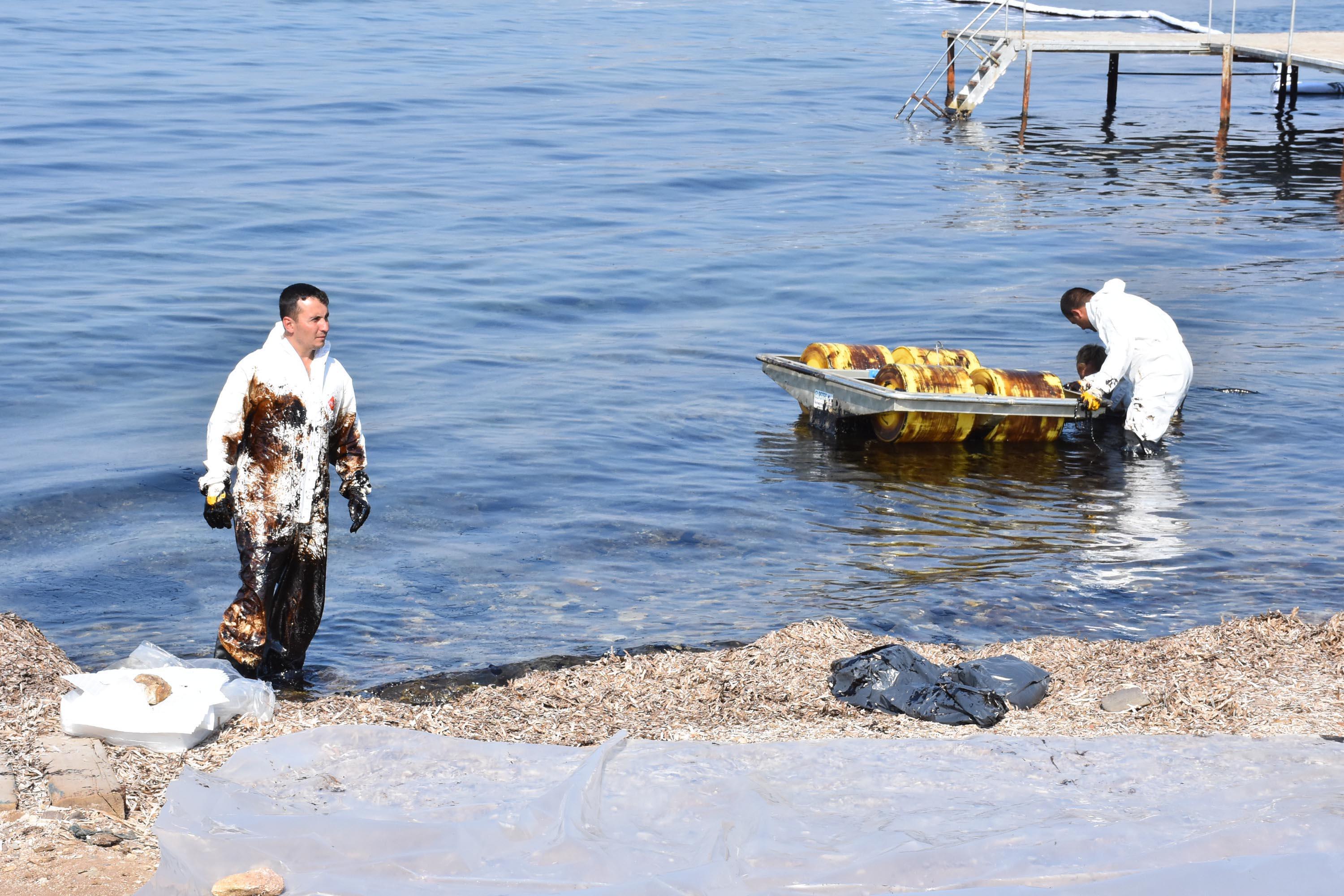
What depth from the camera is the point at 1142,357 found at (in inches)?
476

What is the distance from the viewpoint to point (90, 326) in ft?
54.8

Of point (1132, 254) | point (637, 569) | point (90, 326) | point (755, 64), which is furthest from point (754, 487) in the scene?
point (755, 64)

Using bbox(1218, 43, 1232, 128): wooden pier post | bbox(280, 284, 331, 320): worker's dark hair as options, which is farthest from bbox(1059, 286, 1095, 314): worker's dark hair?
bbox(1218, 43, 1232, 128): wooden pier post

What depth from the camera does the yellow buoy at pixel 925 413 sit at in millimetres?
12320

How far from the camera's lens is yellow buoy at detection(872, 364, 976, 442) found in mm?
12320

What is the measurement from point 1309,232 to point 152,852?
896 inches

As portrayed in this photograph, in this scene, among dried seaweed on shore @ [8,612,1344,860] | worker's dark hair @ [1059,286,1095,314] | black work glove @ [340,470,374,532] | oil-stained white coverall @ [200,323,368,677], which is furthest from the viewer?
worker's dark hair @ [1059,286,1095,314]

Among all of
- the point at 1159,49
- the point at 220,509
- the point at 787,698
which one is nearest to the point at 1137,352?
the point at 787,698

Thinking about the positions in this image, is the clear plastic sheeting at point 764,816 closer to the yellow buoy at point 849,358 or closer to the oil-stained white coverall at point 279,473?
the oil-stained white coverall at point 279,473

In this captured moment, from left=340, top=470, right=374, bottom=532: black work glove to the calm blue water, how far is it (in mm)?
971

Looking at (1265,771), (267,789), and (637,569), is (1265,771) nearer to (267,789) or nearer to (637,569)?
(267,789)

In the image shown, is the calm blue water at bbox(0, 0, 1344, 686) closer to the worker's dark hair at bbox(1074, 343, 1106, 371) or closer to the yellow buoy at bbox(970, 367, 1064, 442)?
the yellow buoy at bbox(970, 367, 1064, 442)

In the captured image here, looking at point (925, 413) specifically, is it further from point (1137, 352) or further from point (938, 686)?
point (938, 686)

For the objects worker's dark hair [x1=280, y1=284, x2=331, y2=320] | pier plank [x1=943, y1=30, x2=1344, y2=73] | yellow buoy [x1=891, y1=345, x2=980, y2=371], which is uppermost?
pier plank [x1=943, y1=30, x2=1344, y2=73]
